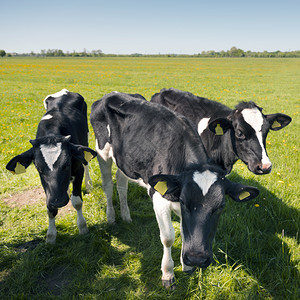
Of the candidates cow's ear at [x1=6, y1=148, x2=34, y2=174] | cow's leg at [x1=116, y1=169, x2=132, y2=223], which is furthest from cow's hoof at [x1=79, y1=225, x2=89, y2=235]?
cow's ear at [x1=6, y1=148, x2=34, y2=174]

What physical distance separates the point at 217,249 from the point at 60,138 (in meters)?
2.62

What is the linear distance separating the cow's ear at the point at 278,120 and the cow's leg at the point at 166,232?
98.5 inches

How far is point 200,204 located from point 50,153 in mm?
2083

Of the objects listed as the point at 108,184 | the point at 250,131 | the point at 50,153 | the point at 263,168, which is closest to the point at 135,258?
the point at 108,184

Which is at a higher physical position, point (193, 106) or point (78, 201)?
point (193, 106)

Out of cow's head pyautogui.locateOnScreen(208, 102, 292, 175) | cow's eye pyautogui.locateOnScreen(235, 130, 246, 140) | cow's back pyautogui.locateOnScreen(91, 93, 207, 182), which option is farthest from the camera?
cow's eye pyautogui.locateOnScreen(235, 130, 246, 140)

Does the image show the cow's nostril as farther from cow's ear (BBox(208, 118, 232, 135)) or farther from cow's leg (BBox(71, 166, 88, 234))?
cow's leg (BBox(71, 166, 88, 234))

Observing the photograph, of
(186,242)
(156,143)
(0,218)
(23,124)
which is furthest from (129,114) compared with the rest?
(23,124)

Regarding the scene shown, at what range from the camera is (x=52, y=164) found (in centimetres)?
349

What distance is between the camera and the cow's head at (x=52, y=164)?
11.3ft

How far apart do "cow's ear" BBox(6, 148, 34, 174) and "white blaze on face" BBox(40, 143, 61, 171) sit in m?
0.27

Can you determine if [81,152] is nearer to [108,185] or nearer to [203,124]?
[108,185]

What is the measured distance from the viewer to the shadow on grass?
10.7 feet

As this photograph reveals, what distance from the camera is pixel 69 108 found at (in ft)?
16.9
